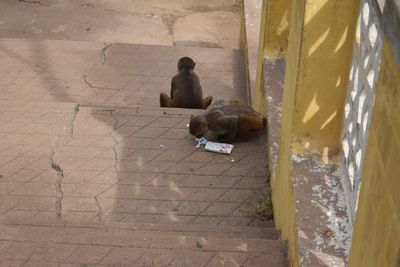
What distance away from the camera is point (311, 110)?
432 cm

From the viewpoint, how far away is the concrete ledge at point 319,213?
12.5 feet

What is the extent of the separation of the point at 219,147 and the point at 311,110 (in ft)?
6.77

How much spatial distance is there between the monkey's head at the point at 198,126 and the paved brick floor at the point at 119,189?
122 millimetres

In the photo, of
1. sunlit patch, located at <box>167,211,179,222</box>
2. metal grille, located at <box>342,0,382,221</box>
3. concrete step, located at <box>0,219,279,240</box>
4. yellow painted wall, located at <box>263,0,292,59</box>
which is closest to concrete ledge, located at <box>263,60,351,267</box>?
metal grille, located at <box>342,0,382,221</box>

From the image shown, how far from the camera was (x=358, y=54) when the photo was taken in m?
3.97

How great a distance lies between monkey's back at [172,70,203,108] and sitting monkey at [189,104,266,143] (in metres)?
1.27

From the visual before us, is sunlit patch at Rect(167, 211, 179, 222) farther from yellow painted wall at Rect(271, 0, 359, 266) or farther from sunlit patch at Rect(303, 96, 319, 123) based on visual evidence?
sunlit patch at Rect(303, 96, 319, 123)

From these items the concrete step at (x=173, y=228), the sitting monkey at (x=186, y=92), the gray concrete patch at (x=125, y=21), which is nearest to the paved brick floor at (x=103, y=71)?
the sitting monkey at (x=186, y=92)

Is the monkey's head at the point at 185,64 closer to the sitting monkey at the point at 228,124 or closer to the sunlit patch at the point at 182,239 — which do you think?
the sitting monkey at the point at 228,124

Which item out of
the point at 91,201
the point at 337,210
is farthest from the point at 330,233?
the point at 91,201

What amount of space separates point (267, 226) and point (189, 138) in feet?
5.00

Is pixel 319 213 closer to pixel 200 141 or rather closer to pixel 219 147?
pixel 219 147

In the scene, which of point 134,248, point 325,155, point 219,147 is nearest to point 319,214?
Result: point 325,155

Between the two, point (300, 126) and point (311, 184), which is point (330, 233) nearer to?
point (311, 184)
